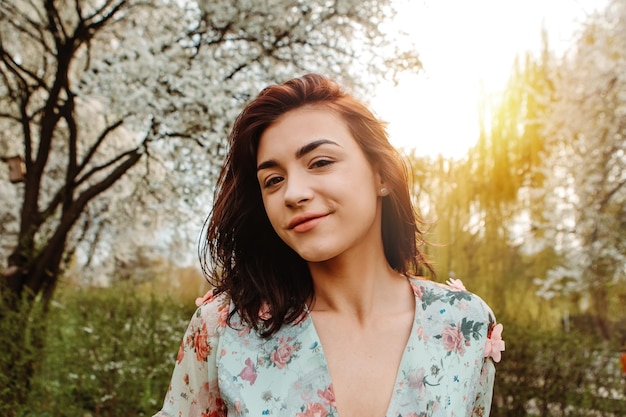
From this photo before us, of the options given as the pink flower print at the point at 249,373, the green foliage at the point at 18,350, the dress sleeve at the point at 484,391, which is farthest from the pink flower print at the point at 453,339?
the green foliage at the point at 18,350

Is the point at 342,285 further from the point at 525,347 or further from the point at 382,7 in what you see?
the point at 382,7

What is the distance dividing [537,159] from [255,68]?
29.2ft

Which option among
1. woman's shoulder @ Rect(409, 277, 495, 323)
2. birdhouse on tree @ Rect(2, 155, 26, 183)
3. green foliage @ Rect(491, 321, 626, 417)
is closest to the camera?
woman's shoulder @ Rect(409, 277, 495, 323)

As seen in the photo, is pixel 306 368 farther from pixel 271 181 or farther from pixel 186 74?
pixel 186 74

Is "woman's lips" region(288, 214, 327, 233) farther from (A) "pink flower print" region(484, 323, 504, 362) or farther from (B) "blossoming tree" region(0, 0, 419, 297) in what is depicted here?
(B) "blossoming tree" region(0, 0, 419, 297)

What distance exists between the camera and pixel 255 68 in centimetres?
521

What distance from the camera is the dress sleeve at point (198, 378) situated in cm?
146

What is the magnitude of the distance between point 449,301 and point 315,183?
0.49m

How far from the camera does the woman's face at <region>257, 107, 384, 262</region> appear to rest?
1367 mm

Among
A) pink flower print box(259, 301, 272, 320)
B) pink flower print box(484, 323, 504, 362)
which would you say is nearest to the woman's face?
pink flower print box(259, 301, 272, 320)

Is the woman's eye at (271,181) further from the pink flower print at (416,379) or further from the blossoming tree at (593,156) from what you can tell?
the blossoming tree at (593,156)

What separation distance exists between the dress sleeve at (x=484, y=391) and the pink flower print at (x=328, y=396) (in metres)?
0.38

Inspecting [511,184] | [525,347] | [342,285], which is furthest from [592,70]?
[342,285]

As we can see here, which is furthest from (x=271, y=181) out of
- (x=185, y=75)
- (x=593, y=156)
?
(x=593, y=156)
